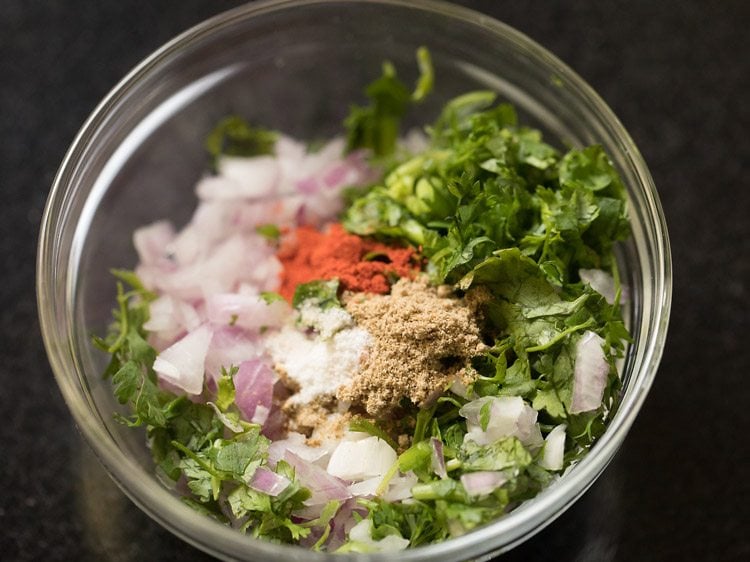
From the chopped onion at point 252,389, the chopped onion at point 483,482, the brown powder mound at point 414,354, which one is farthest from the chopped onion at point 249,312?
the chopped onion at point 483,482

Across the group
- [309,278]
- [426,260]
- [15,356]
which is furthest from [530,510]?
[15,356]

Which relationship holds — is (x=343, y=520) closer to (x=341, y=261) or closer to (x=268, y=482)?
(x=268, y=482)

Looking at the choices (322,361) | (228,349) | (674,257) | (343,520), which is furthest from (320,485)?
(674,257)

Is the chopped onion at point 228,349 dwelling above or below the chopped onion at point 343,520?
above

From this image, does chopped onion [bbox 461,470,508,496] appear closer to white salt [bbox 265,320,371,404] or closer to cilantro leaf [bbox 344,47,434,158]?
white salt [bbox 265,320,371,404]

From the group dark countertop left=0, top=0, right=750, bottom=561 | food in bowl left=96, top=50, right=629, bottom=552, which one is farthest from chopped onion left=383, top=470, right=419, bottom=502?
dark countertop left=0, top=0, right=750, bottom=561

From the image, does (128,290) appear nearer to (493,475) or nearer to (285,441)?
(285,441)

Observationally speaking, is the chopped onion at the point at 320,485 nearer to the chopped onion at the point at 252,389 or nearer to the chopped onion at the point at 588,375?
the chopped onion at the point at 252,389
